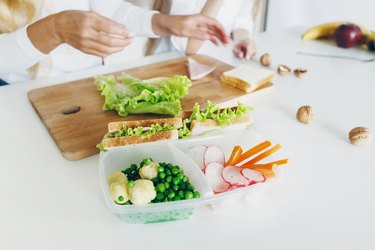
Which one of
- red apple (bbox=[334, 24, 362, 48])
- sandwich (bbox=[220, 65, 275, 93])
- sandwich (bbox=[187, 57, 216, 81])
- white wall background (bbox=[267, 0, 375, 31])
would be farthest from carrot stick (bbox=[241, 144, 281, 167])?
white wall background (bbox=[267, 0, 375, 31])

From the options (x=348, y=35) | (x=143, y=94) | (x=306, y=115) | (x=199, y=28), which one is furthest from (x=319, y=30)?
(x=143, y=94)

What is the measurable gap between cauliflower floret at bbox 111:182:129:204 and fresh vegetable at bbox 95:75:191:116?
1.35ft

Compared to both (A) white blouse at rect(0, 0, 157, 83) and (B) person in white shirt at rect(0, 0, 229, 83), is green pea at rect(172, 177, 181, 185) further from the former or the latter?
(A) white blouse at rect(0, 0, 157, 83)

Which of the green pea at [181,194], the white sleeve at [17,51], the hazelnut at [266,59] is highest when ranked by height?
the white sleeve at [17,51]

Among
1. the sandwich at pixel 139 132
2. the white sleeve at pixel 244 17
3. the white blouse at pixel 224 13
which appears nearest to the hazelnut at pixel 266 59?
the white blouse at pixel 224 13

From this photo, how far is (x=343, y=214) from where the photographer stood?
2.62 ft

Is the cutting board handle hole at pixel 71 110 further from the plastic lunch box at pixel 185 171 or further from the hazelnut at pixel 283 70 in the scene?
the hazelnut at pixel 283 70

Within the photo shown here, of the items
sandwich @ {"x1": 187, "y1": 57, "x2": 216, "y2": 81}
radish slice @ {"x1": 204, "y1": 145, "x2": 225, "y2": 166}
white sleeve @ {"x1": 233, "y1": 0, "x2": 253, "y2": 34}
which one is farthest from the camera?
white sleeve @ {"x1": 233, "y1": 0, "x2": 253, "y2": 34}

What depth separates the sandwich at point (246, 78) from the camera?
1.28 meters

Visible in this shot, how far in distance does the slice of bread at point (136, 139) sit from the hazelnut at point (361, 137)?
506 mm

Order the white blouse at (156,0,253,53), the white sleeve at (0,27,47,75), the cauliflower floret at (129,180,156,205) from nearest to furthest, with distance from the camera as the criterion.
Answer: the cauliflower floret at (129,180,156,205)
the white sleeve at (0,27,47,75)
the white blouse at (156,0,253,53)

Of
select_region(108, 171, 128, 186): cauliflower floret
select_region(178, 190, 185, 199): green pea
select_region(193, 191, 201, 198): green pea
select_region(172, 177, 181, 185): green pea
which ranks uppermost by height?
select_region(172, 177, 181, 185): green pea

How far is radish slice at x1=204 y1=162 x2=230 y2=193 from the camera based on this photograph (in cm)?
78

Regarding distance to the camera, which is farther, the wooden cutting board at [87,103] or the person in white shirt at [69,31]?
the person in white shirt at [69,31]
